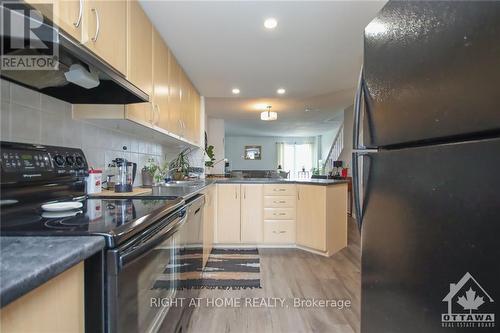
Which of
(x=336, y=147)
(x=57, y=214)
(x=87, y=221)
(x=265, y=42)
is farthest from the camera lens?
(x=336, y=147)

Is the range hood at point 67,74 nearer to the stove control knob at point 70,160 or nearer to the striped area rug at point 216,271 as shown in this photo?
the stove control knob at point 70,160

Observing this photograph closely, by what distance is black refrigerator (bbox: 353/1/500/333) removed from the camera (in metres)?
0.55

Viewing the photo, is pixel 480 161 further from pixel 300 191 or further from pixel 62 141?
pixel 300 191

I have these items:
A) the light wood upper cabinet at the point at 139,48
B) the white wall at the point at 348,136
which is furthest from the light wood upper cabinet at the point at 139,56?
the white wall at the point at 348,136

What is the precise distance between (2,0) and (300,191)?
3057 millimetres

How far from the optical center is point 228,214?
3.38 m

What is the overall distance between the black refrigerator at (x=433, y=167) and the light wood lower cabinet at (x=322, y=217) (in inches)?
82.6

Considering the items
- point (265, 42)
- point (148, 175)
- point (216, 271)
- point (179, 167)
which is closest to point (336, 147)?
point (179, 167)

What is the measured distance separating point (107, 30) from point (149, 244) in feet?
3.65

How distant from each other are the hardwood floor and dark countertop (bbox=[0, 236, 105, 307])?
1360mm

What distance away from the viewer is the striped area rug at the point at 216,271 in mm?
1279

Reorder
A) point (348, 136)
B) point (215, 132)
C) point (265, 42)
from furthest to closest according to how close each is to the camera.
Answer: point (215, 132) → point (348, 136) → point (265, 42)

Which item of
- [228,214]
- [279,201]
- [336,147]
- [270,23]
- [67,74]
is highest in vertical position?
[270,23]

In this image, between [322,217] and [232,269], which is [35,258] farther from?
[322,217]
